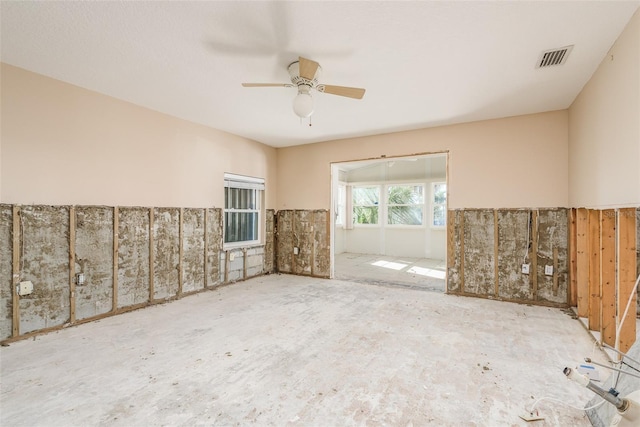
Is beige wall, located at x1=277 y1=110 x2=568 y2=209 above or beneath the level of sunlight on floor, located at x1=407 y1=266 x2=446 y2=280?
above

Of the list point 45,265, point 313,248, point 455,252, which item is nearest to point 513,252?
point 455,252

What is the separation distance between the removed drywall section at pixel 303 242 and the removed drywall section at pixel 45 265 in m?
3.70

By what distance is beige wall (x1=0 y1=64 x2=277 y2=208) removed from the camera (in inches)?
114

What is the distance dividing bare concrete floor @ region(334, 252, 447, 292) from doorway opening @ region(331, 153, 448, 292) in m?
0.03

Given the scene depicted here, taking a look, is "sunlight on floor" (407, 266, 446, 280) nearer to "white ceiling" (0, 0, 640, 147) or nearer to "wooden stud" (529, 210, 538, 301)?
"wooden stud" (529, 210, 538, 301)

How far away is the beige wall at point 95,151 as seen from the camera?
2902mm

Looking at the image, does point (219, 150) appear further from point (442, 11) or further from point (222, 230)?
point (442, 11)

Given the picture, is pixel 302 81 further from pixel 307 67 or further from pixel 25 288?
pixel 25 288

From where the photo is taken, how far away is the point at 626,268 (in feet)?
8.28

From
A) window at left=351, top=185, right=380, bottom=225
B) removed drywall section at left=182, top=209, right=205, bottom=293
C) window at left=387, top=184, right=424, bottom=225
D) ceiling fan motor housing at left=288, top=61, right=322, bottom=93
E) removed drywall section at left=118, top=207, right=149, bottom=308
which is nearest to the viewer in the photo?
ceiling fan motor housing at left=288, top=61, right=322, bottom=93

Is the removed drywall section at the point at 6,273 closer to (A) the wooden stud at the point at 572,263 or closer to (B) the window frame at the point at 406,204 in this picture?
(A) the wooden stud at the point at 572,263

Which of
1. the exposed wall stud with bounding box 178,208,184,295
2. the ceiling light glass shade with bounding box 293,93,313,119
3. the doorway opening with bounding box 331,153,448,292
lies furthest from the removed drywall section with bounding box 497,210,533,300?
the exposed wall stud with bounding box 178,208,184,295

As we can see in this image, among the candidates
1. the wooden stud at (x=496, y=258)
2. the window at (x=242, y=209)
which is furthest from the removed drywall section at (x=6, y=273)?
the wooden stud at (x=496, y=258)

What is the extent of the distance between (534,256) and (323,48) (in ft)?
13.2
